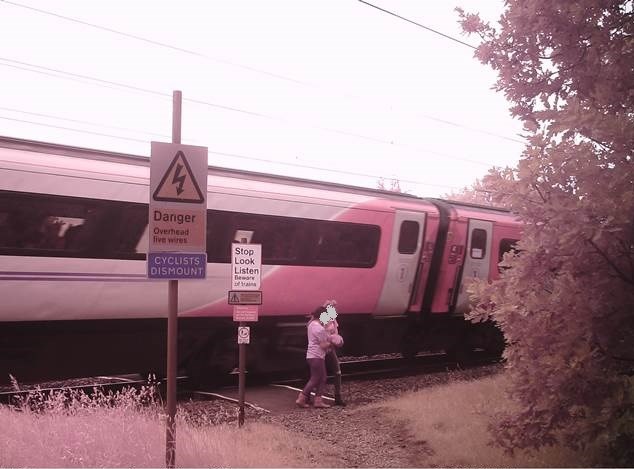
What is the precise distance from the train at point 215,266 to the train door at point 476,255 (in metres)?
0.04

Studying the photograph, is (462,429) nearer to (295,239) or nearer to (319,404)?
(319,404)

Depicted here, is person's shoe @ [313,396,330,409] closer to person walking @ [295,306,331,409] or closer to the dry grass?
person walking @ [295,306,331,409]

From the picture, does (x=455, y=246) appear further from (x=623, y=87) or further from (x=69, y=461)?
(x=69, y=461)

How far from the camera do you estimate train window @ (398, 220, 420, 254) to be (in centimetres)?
1306

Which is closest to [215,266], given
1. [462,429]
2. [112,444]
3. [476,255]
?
[462,429]

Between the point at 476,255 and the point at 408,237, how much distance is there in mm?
2277

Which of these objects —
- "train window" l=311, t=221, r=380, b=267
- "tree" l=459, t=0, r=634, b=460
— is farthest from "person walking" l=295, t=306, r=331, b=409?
"tree" l=459, t=0, r=634, b=460

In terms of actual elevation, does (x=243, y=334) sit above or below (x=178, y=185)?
below

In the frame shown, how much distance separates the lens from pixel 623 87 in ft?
20.0

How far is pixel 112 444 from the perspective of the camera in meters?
5.70

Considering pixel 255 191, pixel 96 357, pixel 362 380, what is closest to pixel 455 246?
pixel 362 380

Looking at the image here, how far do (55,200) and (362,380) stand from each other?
638cm

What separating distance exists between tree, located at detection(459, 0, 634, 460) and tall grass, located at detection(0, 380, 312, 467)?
2363mm

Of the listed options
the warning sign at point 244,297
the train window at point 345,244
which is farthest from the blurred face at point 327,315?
the warning sign at point 244,297
